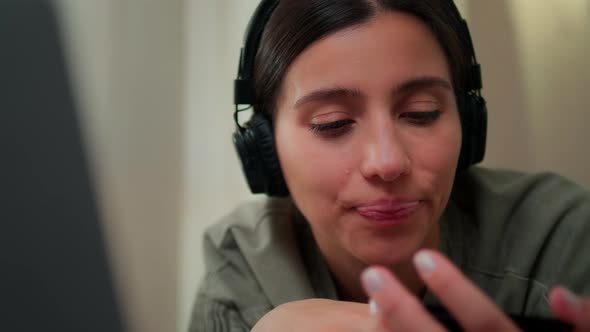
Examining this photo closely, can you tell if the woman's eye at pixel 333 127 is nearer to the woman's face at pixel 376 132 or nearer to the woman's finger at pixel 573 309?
the woman's face at pixel 376 132

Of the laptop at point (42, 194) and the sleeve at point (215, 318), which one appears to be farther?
the sleeve at point (215, 318)

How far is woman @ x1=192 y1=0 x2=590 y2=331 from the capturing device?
21.7 inches

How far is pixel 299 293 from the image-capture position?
69cm

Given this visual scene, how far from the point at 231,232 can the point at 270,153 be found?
0.73 feet

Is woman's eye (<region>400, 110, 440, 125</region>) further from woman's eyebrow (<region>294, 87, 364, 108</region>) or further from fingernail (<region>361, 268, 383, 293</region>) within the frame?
fingernail (<region>361, 268, 383, 293</region>)

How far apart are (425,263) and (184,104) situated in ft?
2.15

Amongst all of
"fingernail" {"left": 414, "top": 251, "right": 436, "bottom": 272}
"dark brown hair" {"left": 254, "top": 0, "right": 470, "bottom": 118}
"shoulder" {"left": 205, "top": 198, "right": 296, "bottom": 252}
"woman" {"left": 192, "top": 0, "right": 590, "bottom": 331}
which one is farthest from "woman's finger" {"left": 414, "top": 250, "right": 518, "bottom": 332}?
"shoulder" {"left": 205, "top": 198, "right": 296, "bottom": 252}

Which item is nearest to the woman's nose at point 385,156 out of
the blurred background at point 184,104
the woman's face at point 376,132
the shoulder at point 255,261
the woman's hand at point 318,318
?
the woman's face at point 376,132

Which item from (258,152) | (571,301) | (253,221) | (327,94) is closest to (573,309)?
(571,301)

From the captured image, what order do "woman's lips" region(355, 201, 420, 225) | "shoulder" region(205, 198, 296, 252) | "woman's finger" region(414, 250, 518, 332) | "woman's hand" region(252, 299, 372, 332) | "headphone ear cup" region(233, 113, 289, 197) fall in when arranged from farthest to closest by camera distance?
1. "shoulder" region(205, 198, 296, 252)
2. "headphone ear cup" region(233, 113, 289, 197)
3. "woman's lips" region(355, 201, 420, 225)
4. "woman's hand" region(252, 299, 372, 332)
5. "woman's finger" region(414, 250, 518, 332)

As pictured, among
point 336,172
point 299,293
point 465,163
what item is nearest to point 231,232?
point 299,293

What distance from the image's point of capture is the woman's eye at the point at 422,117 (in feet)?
1.88

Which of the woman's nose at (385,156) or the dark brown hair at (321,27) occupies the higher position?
the dark brown hair at (321,27)

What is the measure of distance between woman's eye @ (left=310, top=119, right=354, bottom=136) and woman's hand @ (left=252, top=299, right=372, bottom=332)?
0.71 feet
